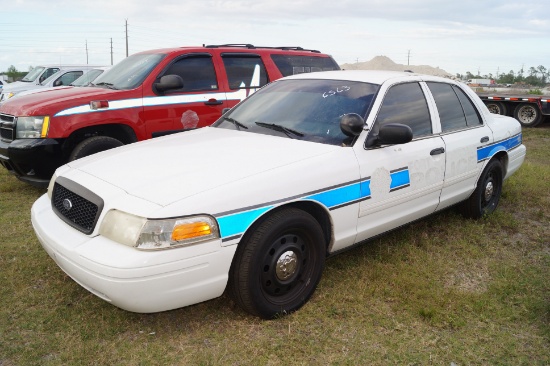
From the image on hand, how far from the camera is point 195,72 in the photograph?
21.3ft

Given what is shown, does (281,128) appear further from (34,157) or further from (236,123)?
(34,157)

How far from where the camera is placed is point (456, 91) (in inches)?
191

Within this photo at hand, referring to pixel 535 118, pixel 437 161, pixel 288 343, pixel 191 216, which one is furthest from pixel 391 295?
pixel 535 118

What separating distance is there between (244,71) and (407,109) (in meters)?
3.36

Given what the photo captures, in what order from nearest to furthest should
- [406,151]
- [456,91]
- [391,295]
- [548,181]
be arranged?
[391,295]
[406,151]
[456,91]
[548,181]

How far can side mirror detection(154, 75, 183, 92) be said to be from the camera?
5898 mm

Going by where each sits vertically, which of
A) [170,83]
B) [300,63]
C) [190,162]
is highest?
[300,63]

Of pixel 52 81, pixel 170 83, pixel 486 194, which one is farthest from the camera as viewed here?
pixel 52 81

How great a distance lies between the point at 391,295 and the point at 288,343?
38.7 inches

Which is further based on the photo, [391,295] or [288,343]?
[391,295]

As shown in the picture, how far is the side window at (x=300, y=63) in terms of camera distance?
735 centimetres

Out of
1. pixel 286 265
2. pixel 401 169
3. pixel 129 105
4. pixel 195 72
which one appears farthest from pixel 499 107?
pixel 286 265

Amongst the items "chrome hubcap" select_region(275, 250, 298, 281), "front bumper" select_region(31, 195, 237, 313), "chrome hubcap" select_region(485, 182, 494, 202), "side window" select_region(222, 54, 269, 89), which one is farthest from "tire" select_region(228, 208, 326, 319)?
"side window" select_region(222, 54, 269, 89)

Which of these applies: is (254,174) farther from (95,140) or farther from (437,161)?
(95,140)
